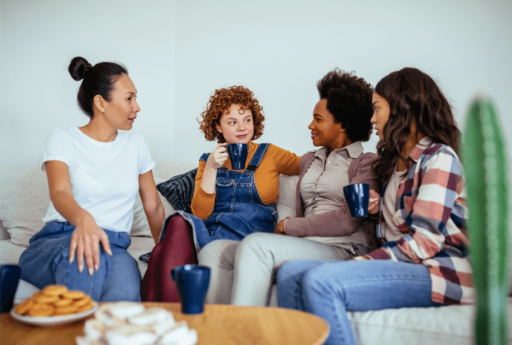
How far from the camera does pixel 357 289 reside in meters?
1.12

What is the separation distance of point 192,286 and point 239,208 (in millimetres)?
942

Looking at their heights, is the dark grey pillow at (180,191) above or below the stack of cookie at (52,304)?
above

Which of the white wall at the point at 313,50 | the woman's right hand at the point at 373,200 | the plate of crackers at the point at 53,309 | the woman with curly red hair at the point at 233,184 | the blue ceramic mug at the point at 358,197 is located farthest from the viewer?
the white wall at the point at 313,50

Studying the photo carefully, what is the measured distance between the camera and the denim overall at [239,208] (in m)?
1.69

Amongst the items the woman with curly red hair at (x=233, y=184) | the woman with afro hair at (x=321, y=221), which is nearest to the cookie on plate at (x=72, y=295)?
the woman with afro hair at (x=321, y=221)

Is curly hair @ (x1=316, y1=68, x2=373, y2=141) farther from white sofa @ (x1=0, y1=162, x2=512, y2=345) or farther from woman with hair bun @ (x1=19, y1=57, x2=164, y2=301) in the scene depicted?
woman with hair bun @ (x1=19, y1=57, x2=164, y2=301)

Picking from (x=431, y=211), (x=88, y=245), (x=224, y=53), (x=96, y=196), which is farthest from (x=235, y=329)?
(x=224, y=53)

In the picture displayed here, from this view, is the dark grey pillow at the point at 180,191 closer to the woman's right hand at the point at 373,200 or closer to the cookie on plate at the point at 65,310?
the woman's right hand at the point at 373,200

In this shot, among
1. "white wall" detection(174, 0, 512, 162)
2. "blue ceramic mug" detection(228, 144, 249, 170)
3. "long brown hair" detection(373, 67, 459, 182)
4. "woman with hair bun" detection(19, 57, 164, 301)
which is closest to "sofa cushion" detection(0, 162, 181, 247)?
"woman with hair bun" detection(19, 57, 164, 301)

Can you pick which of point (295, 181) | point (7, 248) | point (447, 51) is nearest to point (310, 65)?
point (447, 51)

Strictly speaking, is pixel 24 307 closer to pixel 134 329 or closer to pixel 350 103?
pixel 134 329

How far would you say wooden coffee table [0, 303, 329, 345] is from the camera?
714 mm

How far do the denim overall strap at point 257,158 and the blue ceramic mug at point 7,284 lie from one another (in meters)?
1.11

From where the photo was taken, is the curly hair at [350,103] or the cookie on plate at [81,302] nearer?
the cookie on plate at [81,302]
